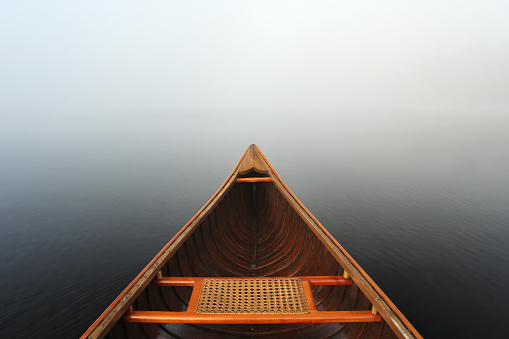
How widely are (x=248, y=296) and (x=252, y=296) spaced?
0.05 meters

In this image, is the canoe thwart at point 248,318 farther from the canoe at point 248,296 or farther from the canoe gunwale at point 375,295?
the canoe gunwale at point 375,295

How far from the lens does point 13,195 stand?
11648 mm

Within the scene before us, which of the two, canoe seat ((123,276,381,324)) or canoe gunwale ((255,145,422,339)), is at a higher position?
canoe gunwale ((255,145,422,339))

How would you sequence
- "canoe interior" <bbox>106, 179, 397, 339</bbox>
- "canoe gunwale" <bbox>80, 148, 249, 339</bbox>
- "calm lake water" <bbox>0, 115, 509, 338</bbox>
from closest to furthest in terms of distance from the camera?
1. "canoe gunwale" <bbox>80, 148, 249, 339</bbox>
2. "canoe interior" <bbox>106, 179, 397, 339</bbox>
3. "calm lake water" <bbox>0, 115, 509, 338</bbox>

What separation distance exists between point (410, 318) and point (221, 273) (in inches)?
146

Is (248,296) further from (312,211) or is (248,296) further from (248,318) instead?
(312,211)

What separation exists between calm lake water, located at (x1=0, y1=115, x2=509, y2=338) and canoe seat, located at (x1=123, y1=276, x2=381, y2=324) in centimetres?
317

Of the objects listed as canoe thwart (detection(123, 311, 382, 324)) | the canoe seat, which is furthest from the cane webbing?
canoe thwart (detection(123, 311, 382, 324))

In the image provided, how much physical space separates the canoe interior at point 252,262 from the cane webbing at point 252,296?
0.43 m

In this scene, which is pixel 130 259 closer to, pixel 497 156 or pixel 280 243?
pixel 280 243

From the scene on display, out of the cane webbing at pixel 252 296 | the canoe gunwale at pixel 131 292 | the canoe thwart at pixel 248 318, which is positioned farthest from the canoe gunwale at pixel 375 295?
the canoe gunwale at pixel 131 292

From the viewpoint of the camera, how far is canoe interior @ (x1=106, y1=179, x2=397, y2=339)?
285 centimetres

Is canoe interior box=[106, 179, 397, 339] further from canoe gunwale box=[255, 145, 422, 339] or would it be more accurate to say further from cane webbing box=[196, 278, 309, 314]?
cane webbing box=[196, 278, 309, 314]

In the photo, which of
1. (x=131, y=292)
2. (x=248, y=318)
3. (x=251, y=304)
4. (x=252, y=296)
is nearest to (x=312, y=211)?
(x=252, y=296)
